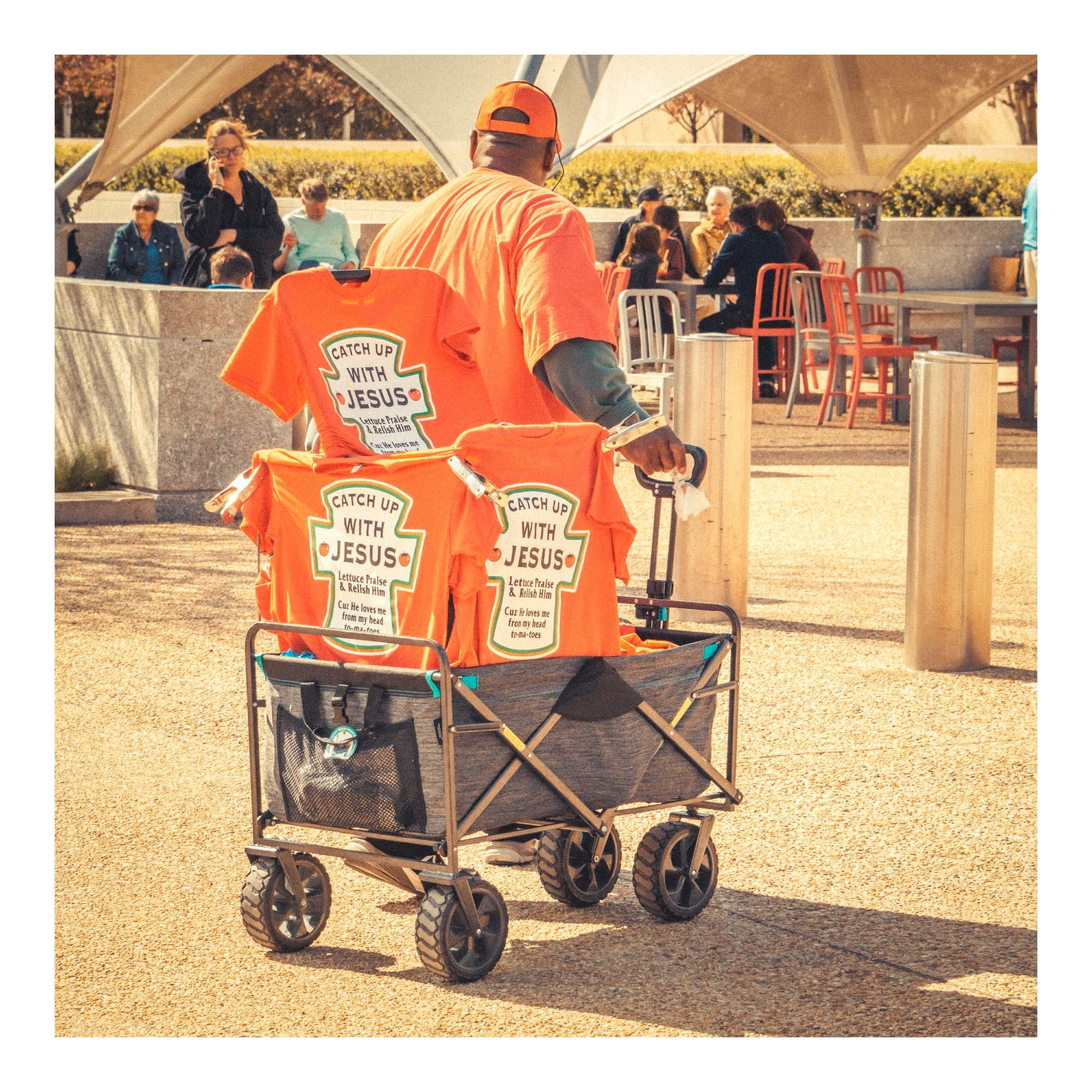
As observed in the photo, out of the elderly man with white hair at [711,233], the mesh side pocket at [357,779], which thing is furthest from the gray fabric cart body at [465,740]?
the elderly man with white hair at [711,233]

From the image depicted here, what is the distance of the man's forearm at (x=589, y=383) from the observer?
4.25 meters

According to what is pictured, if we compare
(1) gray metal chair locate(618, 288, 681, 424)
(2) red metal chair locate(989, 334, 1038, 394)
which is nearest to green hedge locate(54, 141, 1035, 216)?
(2) red metal chair locate(989, 334, 1038, 394)

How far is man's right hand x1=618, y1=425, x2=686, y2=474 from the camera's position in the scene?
165 inches

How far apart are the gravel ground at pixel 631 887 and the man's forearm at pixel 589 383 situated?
1.25 m

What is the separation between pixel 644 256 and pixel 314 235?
9.30 feet

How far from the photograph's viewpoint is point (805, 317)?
54.4 feet

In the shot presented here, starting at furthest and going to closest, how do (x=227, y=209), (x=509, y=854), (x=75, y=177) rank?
(x=75, y=177)
(x=227, y=209)
(x=509, y=854)

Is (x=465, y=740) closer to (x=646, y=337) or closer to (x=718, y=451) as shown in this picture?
(x=718, y=451)

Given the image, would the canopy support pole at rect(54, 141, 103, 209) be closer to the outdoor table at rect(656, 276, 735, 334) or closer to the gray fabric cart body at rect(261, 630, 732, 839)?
the outdoor table at rect(656, 276, 735, 334)

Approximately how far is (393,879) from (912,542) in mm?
3495

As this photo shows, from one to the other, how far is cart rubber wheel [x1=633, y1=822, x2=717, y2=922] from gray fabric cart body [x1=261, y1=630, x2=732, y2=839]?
0.10 meters

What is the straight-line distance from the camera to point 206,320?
1032cm

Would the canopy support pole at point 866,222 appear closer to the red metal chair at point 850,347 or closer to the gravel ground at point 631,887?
the red metal chair at point 850,347

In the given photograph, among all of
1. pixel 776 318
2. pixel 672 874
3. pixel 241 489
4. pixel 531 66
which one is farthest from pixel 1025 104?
pixel 241 489
